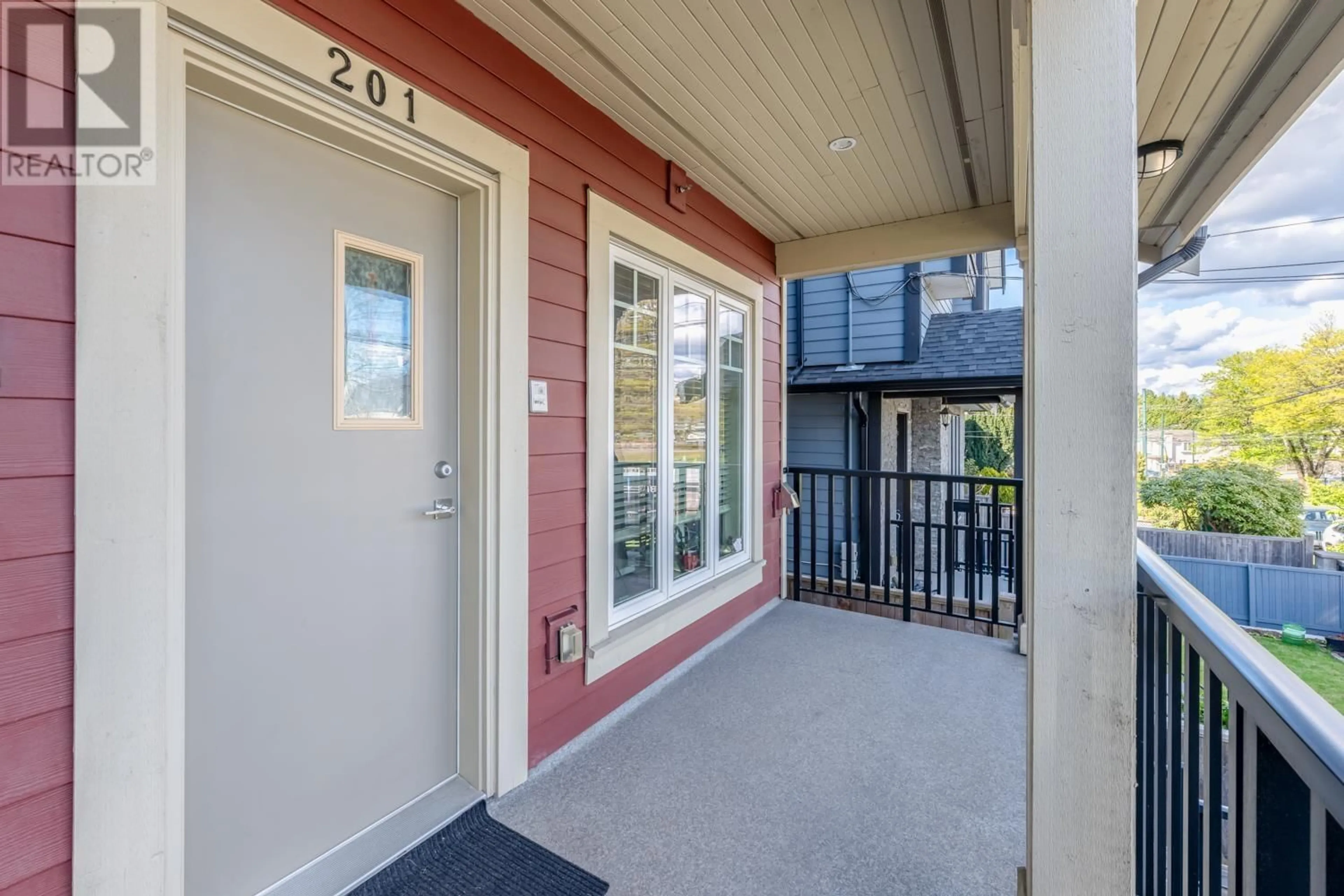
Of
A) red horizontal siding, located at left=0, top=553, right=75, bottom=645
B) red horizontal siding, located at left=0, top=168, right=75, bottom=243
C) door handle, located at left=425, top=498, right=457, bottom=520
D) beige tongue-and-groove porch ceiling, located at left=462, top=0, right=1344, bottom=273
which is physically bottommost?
red horizontal siding, located at left=0, top=553, right=75, bottom=645

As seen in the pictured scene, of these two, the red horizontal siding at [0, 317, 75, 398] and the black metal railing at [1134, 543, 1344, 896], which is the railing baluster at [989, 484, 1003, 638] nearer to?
the black metal railing at [1134, 543, 1344, 896]

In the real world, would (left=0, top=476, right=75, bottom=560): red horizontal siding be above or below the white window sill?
above

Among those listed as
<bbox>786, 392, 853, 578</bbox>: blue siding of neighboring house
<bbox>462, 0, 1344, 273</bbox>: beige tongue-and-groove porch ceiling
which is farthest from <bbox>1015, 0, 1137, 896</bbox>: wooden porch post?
<bbox>786, 392, 853, 578</bbox>: blue siding of neighboring house

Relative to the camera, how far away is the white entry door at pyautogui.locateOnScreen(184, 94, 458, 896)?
1.31 metres

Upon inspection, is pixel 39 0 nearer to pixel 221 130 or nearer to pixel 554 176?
pixel 221 130

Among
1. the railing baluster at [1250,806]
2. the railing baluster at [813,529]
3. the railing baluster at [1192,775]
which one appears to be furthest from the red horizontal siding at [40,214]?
the railing baluster at [813,529]

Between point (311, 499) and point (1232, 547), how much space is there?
317 cm

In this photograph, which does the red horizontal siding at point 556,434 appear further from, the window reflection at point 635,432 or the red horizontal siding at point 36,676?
the red horizontal siding at point 36,676

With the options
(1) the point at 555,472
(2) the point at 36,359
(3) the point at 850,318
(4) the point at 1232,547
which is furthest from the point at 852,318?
(2) the point at 36,359

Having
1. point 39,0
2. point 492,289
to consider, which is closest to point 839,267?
point 492,289

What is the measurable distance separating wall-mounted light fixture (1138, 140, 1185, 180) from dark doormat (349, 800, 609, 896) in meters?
3.48

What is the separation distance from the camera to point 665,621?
8.88 feet

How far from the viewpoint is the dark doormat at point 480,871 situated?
4.89 ft

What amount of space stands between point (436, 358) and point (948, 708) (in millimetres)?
2628
